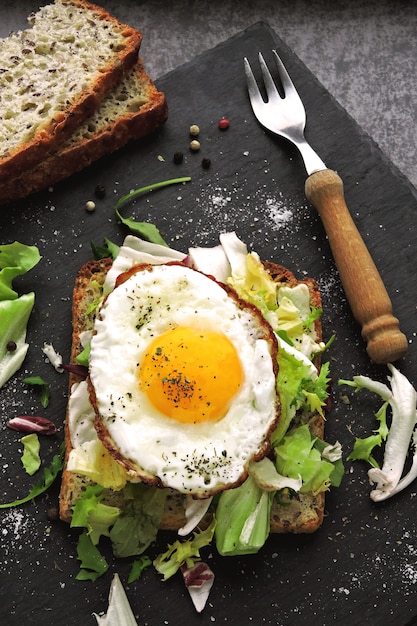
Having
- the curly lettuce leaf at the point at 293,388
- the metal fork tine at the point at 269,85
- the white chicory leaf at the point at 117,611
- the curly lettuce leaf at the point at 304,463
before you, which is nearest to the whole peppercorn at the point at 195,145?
the metal fork tine at the point at 269,85

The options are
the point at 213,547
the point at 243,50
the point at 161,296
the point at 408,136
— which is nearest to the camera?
the point at 161,296

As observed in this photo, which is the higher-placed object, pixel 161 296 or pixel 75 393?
pixel 161 296

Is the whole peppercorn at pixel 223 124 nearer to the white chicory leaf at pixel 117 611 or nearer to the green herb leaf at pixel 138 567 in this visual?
the green herb leaf at pixel 138 567

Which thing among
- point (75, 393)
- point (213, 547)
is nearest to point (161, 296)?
point (75, 393)

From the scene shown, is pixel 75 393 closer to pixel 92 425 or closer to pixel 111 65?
pixel 92 425

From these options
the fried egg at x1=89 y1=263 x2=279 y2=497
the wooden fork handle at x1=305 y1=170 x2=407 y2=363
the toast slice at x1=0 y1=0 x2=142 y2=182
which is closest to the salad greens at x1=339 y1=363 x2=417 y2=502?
the wooden fork handle at x1=305 y1=170 x2=407 y2=363

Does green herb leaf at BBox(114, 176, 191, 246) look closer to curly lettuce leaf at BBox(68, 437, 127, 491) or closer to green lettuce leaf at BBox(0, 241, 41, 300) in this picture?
green lettuce leaf at BBox(0, 241, 41, 300)

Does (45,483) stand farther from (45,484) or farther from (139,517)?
(139,517)
